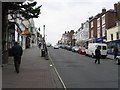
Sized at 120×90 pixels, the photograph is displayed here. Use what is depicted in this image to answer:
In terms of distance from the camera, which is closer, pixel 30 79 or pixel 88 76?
pixel 30 79

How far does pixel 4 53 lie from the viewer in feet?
56.3

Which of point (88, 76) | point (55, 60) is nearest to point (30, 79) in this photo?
point (88, 76)

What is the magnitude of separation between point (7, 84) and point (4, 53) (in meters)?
7.86

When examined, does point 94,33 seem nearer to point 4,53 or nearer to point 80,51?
point 80,51

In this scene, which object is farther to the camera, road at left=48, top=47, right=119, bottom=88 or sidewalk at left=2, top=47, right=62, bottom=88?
road at left=48, top=47, right=119, bottom=88

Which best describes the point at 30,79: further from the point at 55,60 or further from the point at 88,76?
the point at 55,60

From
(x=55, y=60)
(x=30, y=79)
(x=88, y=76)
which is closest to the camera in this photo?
(x=30, y=79)

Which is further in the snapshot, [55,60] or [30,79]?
[55,60]

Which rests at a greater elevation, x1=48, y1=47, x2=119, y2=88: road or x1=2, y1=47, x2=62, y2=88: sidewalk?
x1=2, y1=47, x2=62, y2=88: sidewalk

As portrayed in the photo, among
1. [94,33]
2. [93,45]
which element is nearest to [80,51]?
[93,45]

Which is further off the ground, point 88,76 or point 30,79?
point 30,79

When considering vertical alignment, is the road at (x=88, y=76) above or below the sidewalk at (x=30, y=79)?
below

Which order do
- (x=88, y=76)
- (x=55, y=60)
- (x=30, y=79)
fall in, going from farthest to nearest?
(x=55, y=60)
(x=88, y=76)
(x=30, y=79)

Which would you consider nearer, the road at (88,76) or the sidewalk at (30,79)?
the sidewalk at (30,79)
